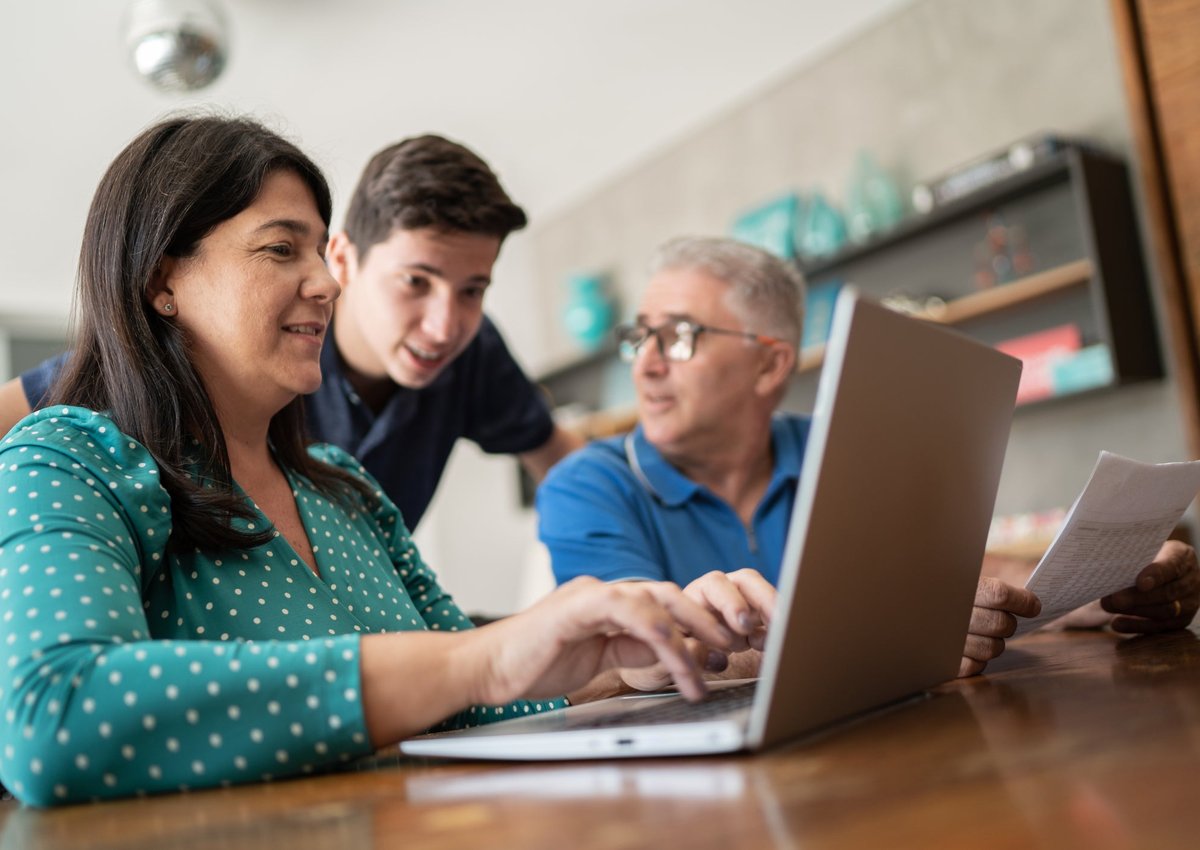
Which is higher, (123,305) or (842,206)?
(842,206)

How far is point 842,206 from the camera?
4.30 metres

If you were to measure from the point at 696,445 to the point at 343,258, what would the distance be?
0.77 metres

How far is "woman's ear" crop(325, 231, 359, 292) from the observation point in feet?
6.88

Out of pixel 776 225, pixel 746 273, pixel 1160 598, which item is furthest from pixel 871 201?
pixel 1160 598

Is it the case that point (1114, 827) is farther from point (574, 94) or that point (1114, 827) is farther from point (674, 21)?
point (574, 94)

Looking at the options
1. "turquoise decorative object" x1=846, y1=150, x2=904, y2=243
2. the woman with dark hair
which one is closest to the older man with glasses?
the woman with dark hair

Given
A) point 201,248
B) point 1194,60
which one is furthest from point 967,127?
point 201,248

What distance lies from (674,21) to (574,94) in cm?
68

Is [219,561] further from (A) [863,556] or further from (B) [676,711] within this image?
(A) [863,556]

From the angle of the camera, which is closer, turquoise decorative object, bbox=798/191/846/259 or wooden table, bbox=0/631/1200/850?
wooden table, bbox=0/631/1200/850

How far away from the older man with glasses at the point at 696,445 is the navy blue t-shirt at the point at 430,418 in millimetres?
299

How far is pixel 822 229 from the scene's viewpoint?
4.21 m

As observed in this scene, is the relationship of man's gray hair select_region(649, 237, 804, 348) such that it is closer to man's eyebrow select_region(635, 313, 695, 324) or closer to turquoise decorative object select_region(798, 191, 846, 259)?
man's eyebrow select_region(635, 313, 695, 324)

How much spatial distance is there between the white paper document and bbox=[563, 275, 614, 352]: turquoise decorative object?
425cm
